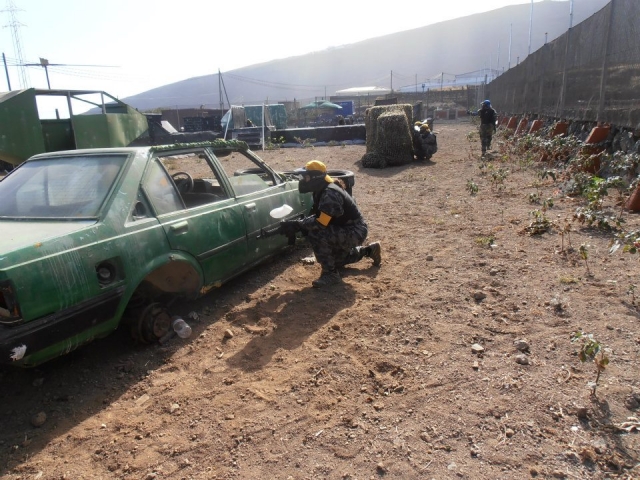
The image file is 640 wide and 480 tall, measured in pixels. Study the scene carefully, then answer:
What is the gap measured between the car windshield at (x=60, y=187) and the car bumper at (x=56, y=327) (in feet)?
1.89

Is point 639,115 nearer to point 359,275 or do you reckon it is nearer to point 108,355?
point 359,275

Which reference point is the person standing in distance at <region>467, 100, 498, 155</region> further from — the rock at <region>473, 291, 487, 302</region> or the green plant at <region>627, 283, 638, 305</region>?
the rock at <region>473, 291, 487, 302</region>

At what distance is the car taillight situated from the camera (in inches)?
91.7

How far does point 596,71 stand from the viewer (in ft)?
29.5

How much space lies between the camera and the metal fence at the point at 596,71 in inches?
283

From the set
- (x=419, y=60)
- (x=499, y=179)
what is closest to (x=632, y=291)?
(x=499, y=179)

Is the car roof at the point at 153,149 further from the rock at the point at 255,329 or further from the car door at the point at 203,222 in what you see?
the rock at the point at 255,329

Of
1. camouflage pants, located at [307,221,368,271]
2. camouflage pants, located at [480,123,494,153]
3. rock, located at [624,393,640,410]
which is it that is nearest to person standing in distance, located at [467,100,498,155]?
camouflage pants, located at [480,123,494,153]

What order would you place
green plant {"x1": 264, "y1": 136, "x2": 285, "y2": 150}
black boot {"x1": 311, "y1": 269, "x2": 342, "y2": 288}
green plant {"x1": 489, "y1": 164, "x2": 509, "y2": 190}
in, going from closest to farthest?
black boot {"x1": 311, "y1": 269, "x2": 342, "y2": 288} < green plant {"x1": 489, "y1": 164, "x2": 509, "y2": 190} < green plant {"x1": 264, "y1": 136, "x2": 285, "y2": 150}

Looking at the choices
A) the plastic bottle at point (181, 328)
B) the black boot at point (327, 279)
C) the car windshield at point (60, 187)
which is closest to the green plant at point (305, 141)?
the black boot at point (327, 279)

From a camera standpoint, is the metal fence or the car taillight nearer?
the car taillight

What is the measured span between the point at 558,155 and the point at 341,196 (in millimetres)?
6714

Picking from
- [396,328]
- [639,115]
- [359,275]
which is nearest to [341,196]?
[359,275]

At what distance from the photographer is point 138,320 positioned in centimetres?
324
